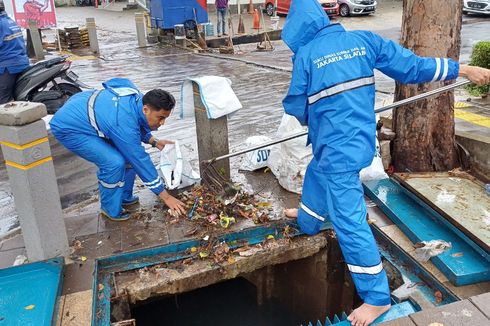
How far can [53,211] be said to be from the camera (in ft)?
11.4

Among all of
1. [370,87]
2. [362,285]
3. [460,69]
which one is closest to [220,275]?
[362,285]

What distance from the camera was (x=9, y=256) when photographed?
378 cm

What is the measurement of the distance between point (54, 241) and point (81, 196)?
1467 mm

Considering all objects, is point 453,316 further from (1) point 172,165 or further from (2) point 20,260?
(2) point 20,260

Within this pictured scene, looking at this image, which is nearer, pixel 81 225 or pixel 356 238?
pixel 356 238

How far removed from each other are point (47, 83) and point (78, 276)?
4.32m

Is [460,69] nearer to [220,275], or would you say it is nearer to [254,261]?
[254,261]

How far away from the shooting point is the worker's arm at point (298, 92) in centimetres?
316

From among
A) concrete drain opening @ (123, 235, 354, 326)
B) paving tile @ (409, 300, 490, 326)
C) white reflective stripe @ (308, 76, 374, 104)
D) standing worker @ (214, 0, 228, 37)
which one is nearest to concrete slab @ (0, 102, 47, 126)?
concrete drain opening @ (123, 235, 354, 326)

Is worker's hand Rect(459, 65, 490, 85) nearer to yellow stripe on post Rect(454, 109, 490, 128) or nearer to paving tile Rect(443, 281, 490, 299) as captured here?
paving tile Rect(443, 281, 490, 299)

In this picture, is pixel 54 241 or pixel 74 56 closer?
pixel 54 241

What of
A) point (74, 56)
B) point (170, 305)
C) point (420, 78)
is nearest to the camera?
point (420, 78)

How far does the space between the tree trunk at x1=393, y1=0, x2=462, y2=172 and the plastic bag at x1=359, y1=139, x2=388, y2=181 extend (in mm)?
319

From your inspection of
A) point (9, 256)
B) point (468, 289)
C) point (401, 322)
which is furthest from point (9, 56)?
point (468, 289)
